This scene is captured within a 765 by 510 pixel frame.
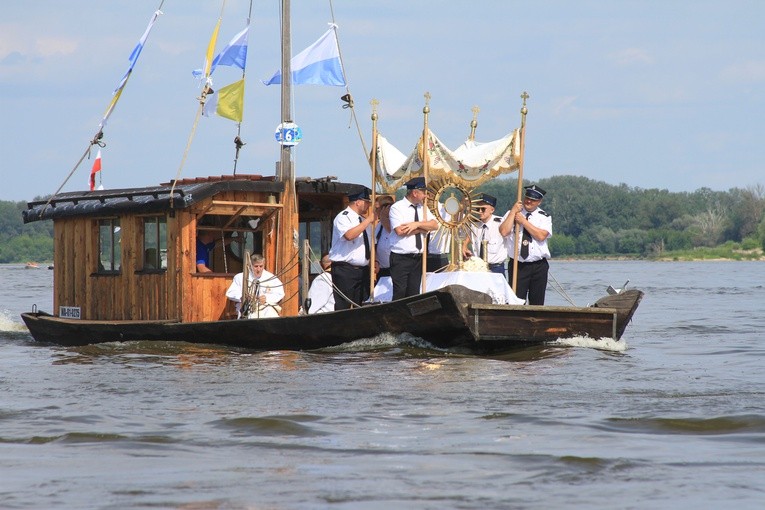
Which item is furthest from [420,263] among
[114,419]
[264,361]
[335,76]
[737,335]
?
[737,335]

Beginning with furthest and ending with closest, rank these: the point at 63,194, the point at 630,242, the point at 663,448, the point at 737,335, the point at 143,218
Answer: the point at 630,242 → the point at 737,335 → the point at 63,194 → the point at 143,218 → the point at 663,448

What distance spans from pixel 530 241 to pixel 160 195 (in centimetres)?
446

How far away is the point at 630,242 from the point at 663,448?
9528 centimetres

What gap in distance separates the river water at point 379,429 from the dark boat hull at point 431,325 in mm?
190

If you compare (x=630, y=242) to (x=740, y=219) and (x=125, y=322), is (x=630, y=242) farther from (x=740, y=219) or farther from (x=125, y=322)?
(x=125, y=322)

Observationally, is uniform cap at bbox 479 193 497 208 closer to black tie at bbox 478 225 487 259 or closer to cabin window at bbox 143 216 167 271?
black tie at bbox 478 225 487 259

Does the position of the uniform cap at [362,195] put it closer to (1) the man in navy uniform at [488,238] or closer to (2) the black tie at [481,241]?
(1) the man in navy uniform at [488,238]

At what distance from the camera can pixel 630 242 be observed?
103 metres

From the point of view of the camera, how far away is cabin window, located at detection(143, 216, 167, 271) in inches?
641

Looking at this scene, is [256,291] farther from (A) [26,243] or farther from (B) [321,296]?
(A) [26,243]

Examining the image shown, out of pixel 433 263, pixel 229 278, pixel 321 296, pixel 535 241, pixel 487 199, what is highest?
pixel 487 199

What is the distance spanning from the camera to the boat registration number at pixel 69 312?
17756 millimetres

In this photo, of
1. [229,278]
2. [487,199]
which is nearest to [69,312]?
[229,278]

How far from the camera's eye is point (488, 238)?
1556 cm
